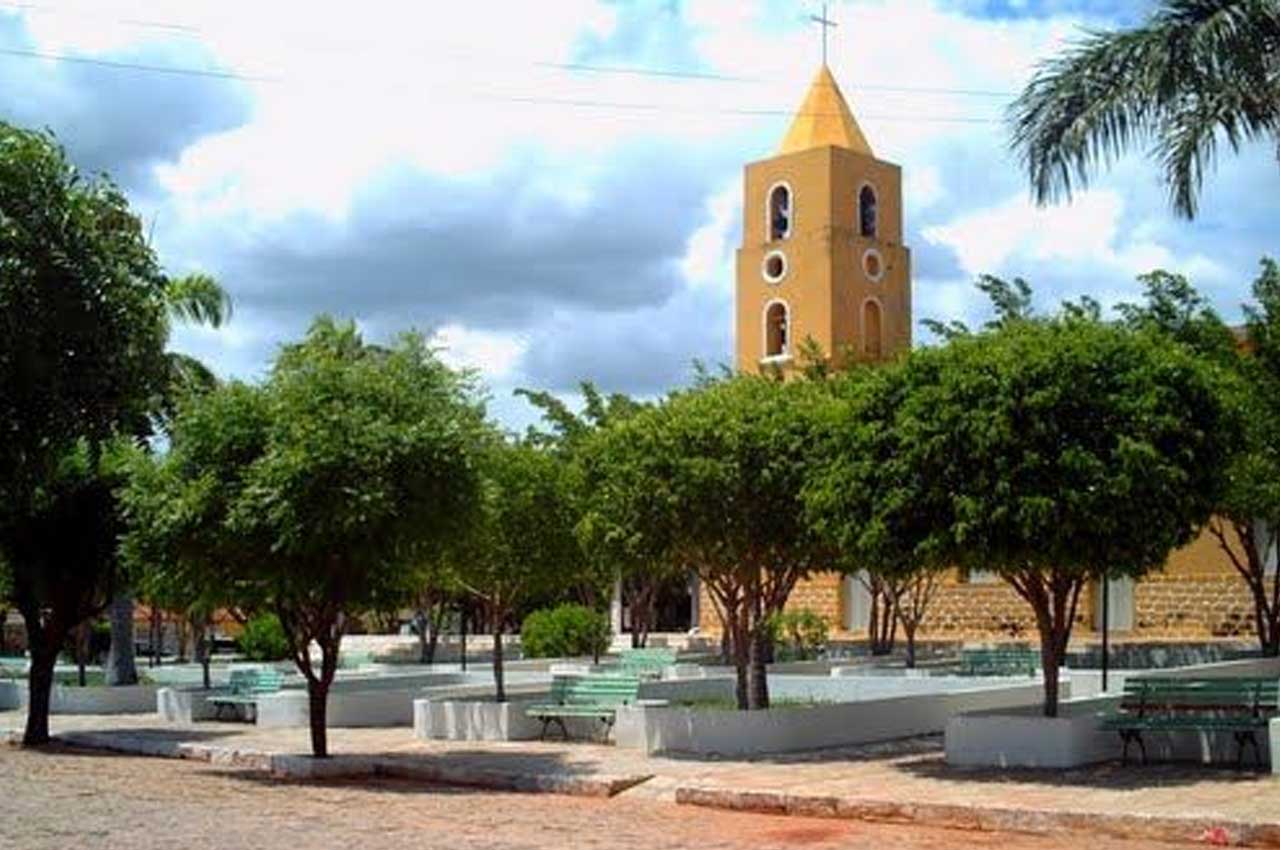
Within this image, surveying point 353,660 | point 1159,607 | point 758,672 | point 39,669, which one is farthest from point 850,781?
point 353,660

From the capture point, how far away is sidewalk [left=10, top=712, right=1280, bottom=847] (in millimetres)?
13688

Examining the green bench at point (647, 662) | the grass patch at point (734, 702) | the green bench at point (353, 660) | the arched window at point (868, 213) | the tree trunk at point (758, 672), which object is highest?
the arched window at point (868, 213)

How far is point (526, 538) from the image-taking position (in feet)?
77.0

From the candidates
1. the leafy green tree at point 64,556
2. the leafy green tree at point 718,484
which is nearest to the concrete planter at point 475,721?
the leafy green tree at point 718,484

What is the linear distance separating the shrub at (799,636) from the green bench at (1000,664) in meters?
6.21

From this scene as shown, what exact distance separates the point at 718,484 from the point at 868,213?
2992 cm

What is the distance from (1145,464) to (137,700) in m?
19.8

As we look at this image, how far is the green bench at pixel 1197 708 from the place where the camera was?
16.4 m

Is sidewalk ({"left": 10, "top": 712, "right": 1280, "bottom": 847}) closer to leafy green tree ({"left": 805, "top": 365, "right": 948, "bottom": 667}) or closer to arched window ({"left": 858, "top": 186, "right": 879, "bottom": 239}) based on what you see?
leafy green tree ({"left": 805, "top": 365, "right": 948, "bottom": 667})

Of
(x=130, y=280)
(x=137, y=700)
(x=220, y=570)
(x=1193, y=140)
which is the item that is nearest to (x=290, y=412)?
(x=220, y=570)

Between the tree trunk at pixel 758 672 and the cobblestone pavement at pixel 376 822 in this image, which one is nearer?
the cobblestone pavement at pixel 376 822

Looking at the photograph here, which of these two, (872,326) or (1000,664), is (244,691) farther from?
(872,326)

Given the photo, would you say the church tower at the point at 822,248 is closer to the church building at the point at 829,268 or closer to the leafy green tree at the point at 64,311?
the church building at the point at 829,268

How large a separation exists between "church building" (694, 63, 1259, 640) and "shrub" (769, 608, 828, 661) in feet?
16.1
